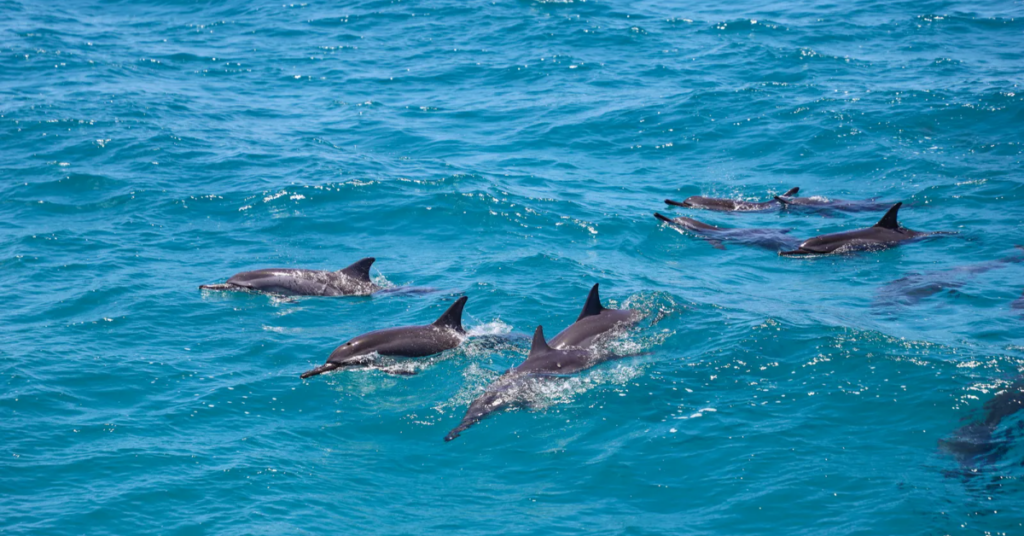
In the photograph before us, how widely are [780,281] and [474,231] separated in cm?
664

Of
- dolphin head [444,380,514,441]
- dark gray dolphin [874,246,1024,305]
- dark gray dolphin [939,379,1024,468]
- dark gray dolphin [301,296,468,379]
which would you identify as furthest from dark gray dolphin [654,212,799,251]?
dolphin head [444,380,514,441]

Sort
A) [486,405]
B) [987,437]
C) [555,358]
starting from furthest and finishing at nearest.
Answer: [555,358] → [486,405] → [987,437]

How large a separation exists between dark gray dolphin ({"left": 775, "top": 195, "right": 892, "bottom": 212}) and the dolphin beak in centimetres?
1137

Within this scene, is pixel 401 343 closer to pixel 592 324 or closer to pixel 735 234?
pixel 592 324

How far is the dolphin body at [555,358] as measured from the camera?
40.2 feet

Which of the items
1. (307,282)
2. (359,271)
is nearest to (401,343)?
(359,271)

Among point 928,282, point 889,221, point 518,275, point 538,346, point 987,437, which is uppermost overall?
point 518,275

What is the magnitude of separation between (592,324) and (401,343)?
296cm

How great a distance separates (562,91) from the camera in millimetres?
30344

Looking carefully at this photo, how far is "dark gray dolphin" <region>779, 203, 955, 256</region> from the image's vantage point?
17844 mm

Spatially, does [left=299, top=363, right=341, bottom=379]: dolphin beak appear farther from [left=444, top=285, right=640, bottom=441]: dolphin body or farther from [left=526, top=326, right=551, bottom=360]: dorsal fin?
[left=526, top=326, right=551, bottom=360]: dorsal fin

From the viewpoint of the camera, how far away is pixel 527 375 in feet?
41.8

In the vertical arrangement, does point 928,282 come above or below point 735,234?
below

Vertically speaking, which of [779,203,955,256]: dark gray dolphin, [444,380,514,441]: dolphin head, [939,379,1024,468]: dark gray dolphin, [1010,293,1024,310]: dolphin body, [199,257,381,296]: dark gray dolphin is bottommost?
[939,379,1024,468]: dark gray dolphin
